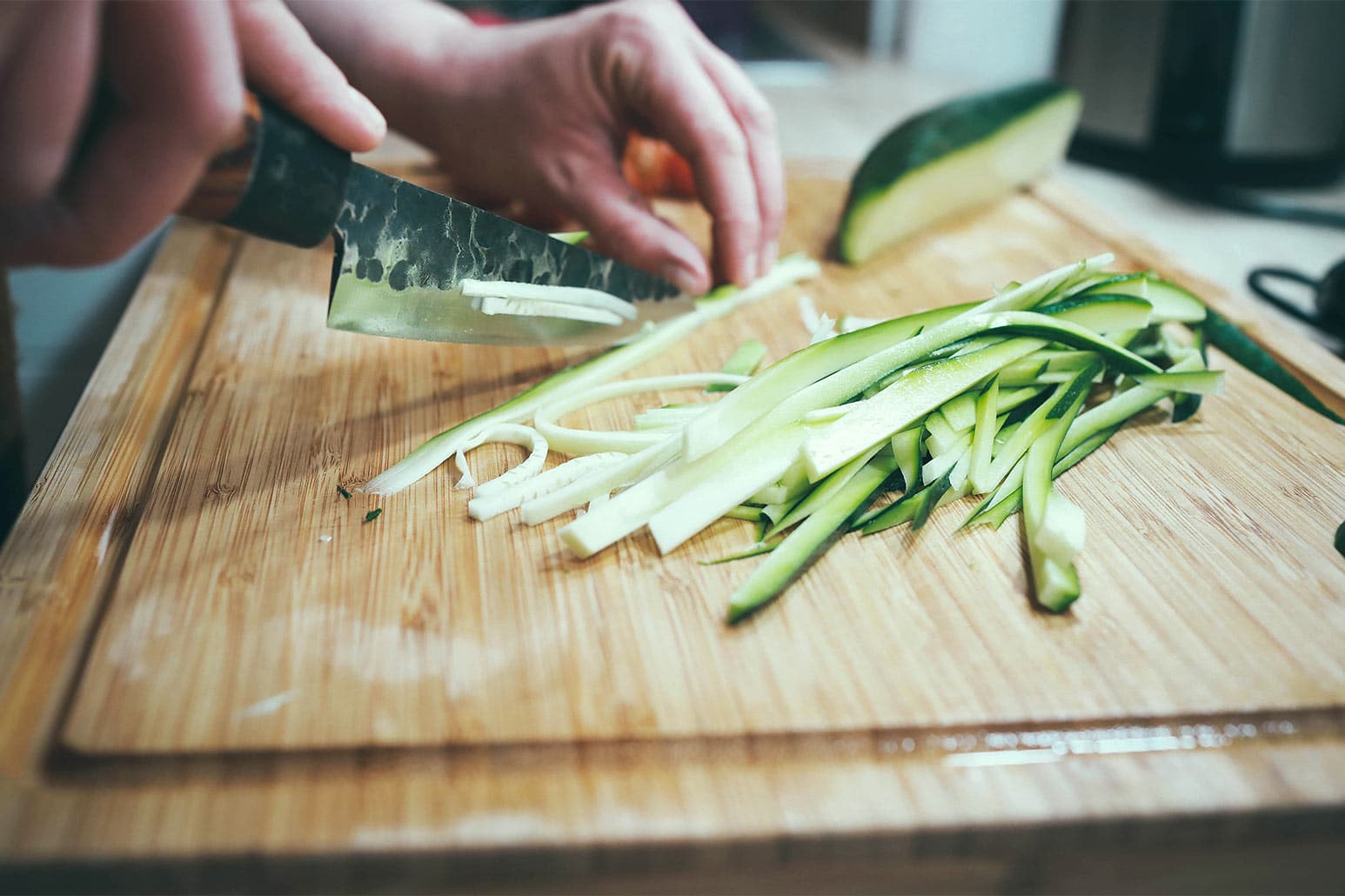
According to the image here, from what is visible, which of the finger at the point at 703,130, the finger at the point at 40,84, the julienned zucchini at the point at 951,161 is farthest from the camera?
the julienned zucchini at the point at 951,161

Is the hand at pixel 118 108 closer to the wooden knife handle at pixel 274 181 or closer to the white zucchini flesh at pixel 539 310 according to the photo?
the wooden knife handle at pixel 274 181

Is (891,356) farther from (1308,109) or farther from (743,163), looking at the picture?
(1308,109)

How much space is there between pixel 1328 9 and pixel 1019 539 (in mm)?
1706

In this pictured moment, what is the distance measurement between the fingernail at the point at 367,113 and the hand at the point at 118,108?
8 cm

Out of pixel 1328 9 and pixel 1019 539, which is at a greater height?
pixel 1328 9

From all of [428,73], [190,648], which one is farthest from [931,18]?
[190,648]

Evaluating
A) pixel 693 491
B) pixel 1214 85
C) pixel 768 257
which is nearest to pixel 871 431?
pixel 693 491

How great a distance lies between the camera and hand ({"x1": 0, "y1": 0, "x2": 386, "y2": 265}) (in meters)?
0.74

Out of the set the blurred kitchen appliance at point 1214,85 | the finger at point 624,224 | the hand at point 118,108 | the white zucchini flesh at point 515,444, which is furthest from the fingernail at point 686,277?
the blurred kitchen appliance at point 1214,85

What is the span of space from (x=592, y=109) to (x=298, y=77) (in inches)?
27.2

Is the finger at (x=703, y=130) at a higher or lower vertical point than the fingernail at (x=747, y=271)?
higher

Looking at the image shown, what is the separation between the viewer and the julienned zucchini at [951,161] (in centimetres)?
176

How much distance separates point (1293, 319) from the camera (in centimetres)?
175

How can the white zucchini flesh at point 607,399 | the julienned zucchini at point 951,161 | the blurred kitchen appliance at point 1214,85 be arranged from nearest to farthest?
the white zucchini flesh at point 607,399 < the julienned zucchini at point 951,161 < the blurred kitchen appliance at point 1214,85
